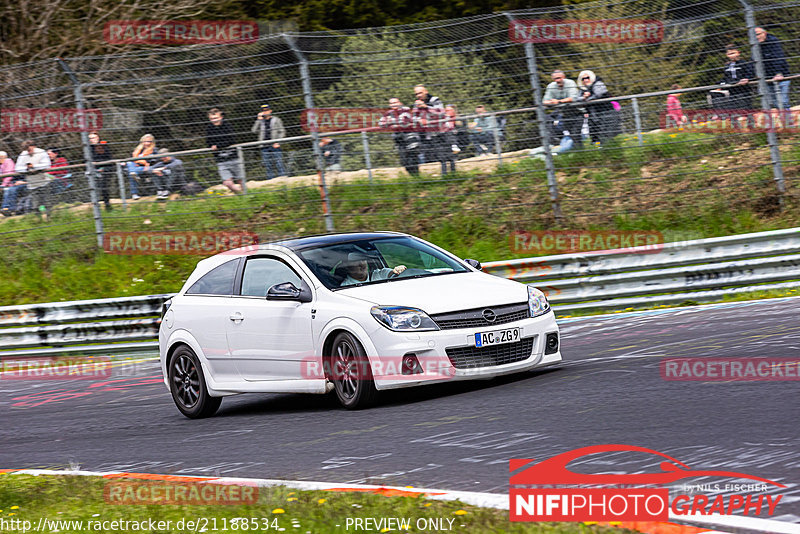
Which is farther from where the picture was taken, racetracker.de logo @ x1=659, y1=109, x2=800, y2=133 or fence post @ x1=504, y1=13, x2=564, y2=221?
fence post @ x1=504, y1=13, x2=564, y2=221

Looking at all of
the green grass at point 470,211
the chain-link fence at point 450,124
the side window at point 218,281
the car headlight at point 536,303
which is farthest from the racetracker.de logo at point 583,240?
the side window at point 218,281

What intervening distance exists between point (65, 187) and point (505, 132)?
7.04 m

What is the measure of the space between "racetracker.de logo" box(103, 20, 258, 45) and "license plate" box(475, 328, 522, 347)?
61.7 feet

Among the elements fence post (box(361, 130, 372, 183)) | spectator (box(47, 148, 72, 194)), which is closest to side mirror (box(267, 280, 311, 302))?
fence post (box(361, 130, 372, 183))

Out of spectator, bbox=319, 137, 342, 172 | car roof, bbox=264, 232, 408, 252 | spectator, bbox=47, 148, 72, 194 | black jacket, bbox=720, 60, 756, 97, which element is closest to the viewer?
car roof, bbox=264, 232, 408, 252

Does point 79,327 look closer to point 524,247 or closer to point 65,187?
point 65,187

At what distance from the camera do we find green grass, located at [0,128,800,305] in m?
16.6

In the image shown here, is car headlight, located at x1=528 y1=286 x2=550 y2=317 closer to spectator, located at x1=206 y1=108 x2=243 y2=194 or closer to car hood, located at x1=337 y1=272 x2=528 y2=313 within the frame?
car hood, located at x1=337 y1=272 x2=528 y2=313

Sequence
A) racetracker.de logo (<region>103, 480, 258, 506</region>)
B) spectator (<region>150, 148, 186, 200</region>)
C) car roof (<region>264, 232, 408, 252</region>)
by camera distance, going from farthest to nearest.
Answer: spectator (<region>150, 148, 186, 200</region>)
car roof (<region>264, 232, 408, 252</region>)
racetracker.de logo (<region>103, 480, 258, 506</region>)

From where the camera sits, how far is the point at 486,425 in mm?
7879

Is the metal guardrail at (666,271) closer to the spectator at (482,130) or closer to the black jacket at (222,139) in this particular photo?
the spectator at (482,130)

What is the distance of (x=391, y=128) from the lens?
55.4 feet

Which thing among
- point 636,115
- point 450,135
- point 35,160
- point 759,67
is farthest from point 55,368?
point 759,67

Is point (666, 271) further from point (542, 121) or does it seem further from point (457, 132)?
point (457, 132)
